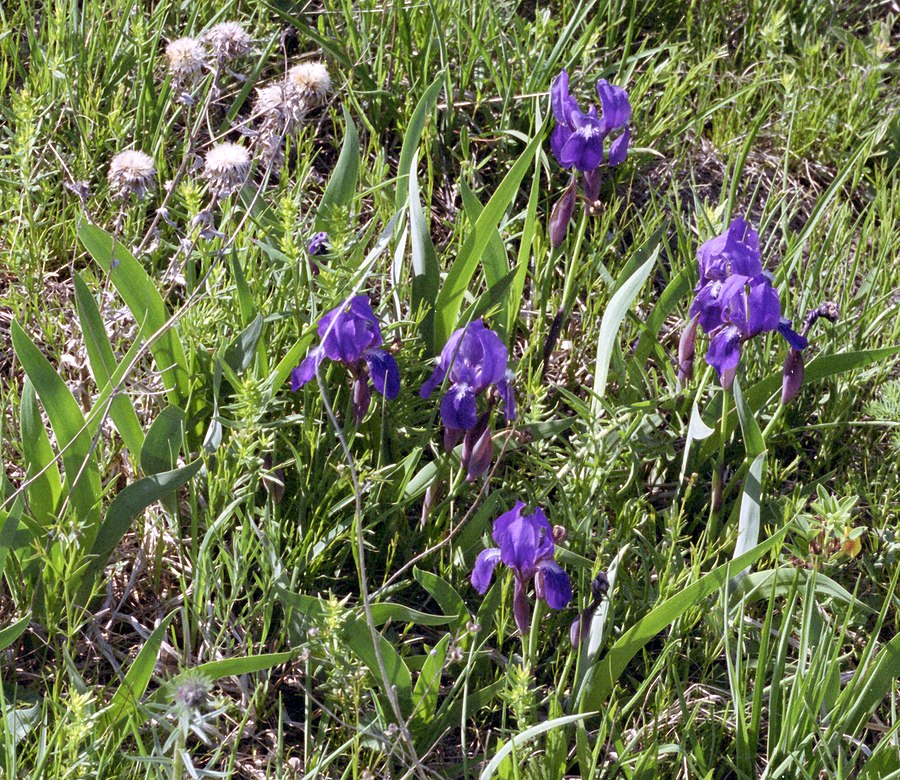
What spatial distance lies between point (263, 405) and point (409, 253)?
76cm

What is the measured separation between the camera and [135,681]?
1.51m

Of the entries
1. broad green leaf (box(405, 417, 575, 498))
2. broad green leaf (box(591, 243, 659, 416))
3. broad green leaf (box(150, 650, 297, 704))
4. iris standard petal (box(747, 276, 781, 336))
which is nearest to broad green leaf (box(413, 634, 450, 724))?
broad green leaf (box(150, 650, 297, 704))

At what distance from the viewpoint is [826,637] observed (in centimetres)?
154

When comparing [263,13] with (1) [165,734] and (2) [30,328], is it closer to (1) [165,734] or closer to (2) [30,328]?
(2) [30,328]

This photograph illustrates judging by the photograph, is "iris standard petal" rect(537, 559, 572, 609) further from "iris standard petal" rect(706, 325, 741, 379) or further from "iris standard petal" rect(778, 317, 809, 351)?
"iris standard petal" rect(778, 317, 809, 351)

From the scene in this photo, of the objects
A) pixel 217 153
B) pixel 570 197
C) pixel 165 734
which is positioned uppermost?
pixel 217 153

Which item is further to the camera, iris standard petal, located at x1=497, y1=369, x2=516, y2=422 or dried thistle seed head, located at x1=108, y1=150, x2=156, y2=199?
dried thistle seed head, located at x1=108, y1=150, x2=156, y2=199

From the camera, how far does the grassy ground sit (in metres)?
1.59

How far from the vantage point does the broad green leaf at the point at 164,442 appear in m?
1.69

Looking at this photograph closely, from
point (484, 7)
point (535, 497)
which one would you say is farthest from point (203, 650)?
point (484, 7)

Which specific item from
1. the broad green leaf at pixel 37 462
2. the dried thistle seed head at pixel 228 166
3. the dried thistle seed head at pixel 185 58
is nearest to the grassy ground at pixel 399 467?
the broad green leaf at pixel 37 462

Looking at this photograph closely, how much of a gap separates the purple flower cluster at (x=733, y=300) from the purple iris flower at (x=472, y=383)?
41 cm

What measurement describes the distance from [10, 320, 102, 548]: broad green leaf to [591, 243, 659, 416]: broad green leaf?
0.98 m

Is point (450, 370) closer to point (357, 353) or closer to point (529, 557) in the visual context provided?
point (357, 353)
